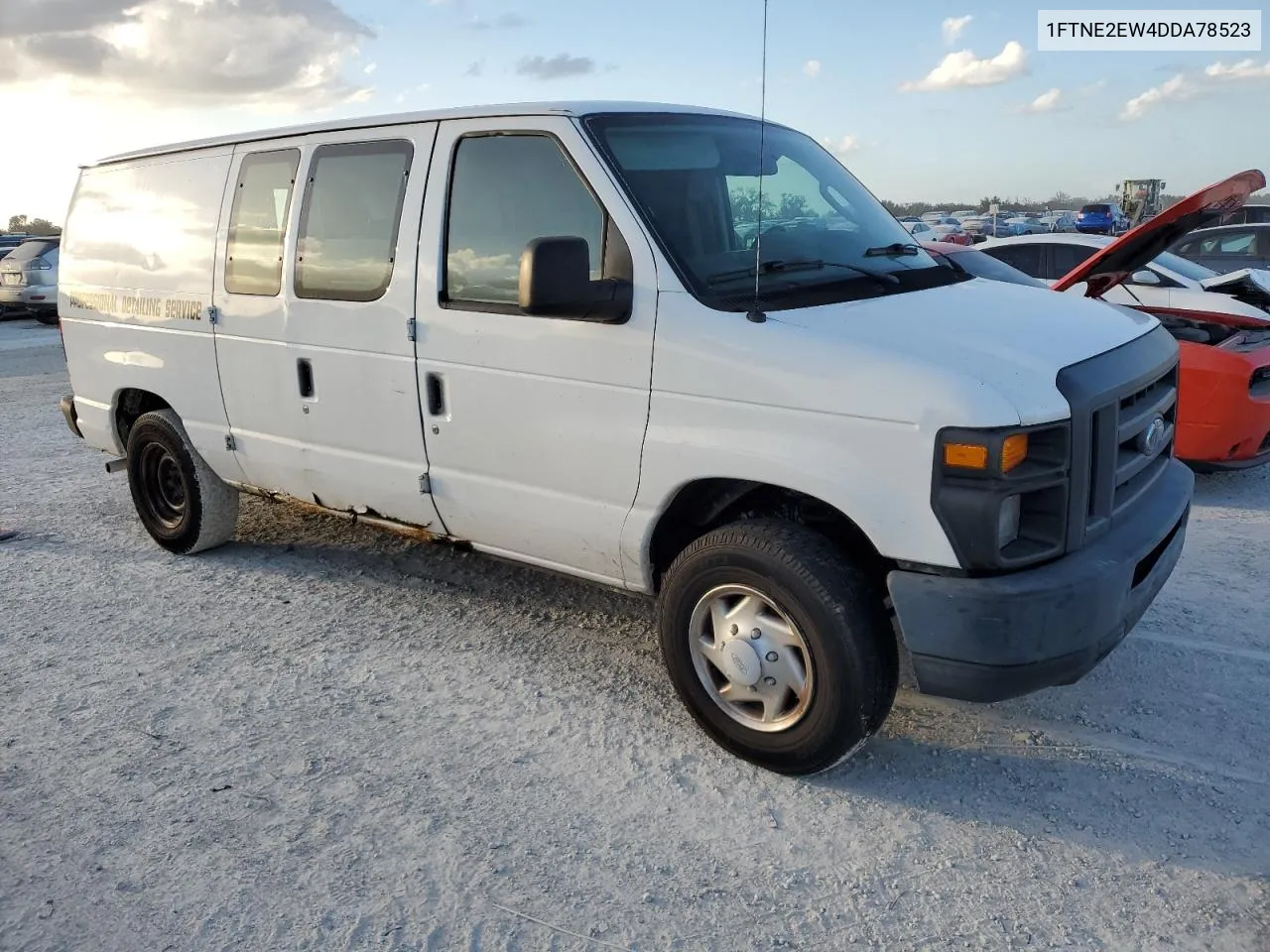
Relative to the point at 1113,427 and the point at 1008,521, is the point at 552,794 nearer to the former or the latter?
the point at 1008,521

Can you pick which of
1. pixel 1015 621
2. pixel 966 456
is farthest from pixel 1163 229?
pixel 1015 621

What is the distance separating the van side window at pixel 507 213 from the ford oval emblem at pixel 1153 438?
6.11 feet

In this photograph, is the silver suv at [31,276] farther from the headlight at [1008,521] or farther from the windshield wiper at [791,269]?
the headlight at [1008,521]

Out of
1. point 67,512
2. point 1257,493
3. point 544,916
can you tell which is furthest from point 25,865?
point 1257,493

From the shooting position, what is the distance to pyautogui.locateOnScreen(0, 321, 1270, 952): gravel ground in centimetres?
279

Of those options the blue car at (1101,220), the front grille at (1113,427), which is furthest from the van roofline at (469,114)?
the blue car at (1101,220)

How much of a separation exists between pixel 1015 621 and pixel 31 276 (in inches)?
795

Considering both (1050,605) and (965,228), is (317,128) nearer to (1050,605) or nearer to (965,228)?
(1050,605)

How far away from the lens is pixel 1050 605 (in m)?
2.93

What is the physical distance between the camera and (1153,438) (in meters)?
3.58

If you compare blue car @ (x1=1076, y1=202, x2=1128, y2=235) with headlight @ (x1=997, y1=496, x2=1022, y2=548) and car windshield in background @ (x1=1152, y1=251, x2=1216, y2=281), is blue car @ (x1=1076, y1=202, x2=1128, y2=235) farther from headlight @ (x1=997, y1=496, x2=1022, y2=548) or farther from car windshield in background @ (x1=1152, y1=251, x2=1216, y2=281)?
headlight @ (x1=997, y1=496, x2=1022, y2=548)

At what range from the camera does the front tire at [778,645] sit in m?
3.17

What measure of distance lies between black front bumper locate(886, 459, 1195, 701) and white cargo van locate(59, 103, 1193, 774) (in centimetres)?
1

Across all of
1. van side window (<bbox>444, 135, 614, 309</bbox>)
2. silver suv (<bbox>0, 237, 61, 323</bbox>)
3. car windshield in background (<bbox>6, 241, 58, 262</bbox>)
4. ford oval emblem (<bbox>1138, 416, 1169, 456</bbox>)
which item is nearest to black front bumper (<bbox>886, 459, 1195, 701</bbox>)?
ford oval emblem (<bbox>1138, 416, 1169, 456</bbox>)
